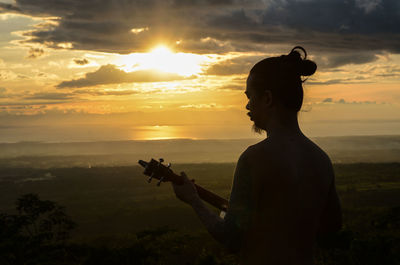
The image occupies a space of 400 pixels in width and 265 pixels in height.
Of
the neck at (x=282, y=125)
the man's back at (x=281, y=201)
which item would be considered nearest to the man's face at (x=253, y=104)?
the neck at (x=282, y=125)

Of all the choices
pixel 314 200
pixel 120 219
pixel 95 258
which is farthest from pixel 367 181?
pixel 314 200

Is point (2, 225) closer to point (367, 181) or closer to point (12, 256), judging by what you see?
point (12, 256)

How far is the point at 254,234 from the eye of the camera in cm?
300

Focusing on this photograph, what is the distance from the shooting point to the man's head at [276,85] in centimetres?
305

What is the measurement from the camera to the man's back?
2.89 m

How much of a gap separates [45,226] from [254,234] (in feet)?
80.6

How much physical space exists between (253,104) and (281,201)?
2.65ft

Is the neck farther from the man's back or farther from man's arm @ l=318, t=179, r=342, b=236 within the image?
man's arm @ l=318, t=179, r=342, b=236

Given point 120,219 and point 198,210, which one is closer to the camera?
point 198,210

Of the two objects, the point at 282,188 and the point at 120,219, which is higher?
the point at 282,188

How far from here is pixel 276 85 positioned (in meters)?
3.04

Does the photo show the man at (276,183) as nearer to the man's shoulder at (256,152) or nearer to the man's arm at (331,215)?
the man's shoulder at (256,152)

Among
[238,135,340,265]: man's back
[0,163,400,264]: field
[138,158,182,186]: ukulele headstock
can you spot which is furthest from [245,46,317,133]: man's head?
[0,163,400,264]: field

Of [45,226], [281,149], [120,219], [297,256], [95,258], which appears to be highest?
[281,149]
